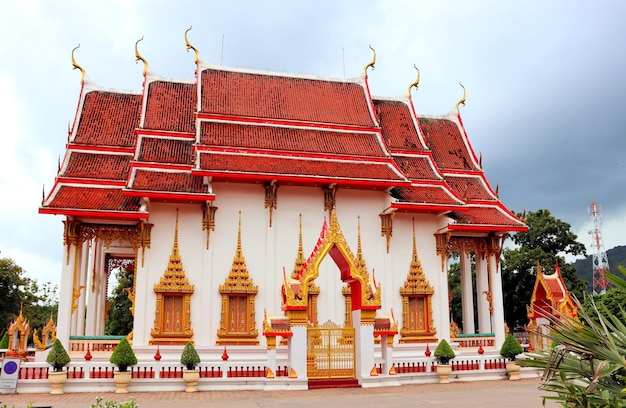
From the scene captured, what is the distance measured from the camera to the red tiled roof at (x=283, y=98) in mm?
19453

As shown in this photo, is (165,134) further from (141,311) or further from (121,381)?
(121,381)

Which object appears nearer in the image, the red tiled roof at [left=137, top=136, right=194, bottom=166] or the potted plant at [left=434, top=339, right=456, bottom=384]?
the potted plant at [left=434, top=339, right=456, bottom=384]

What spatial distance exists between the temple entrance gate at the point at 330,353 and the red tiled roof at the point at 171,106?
8.80 m

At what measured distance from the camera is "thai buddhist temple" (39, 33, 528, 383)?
53.5ft

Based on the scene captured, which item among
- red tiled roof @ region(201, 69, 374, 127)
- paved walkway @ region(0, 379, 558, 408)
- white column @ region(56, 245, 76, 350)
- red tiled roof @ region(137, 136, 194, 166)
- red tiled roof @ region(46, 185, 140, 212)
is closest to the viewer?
paved walkway @ region(0, 379, 558, 408)

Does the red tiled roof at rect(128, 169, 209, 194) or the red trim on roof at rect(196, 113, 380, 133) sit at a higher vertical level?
the red trim on roof at rect(196, 113, 380, 133)

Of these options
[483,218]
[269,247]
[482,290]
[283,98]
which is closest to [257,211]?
[269,247]

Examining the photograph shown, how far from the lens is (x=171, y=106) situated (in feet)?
64.6

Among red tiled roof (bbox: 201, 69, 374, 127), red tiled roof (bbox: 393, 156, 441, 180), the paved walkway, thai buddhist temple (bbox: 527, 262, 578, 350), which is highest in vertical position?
red tiled roof (bbox: 201, 69, 374, 127)

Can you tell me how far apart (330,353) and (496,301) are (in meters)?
8.02

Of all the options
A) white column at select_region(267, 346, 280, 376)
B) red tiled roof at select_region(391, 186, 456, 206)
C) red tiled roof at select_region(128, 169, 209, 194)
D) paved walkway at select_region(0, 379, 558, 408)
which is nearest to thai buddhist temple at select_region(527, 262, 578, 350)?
red tiled roof at select_region(391, 186, 456, 206)

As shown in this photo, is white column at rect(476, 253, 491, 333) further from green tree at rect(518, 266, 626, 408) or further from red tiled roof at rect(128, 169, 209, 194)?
green tree at rect(518, 266, 626, 408)

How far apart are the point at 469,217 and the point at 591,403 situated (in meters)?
14.8

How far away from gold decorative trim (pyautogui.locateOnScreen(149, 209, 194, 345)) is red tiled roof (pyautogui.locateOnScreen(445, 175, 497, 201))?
9.61m
